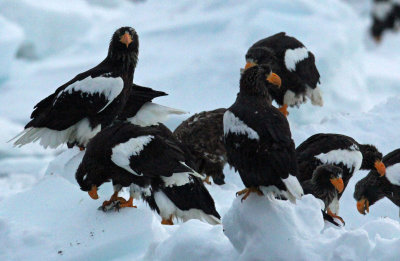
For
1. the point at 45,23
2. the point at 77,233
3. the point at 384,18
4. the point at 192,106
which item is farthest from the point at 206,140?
the point at 384,18

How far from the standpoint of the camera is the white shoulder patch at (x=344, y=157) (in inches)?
194

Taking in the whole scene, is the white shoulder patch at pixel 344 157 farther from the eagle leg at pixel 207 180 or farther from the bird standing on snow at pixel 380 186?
the eagle leg at pixel 207 180

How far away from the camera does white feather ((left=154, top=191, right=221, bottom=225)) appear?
4570 millimetres

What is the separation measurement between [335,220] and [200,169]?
175 centimetres

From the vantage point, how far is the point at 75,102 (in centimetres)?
533

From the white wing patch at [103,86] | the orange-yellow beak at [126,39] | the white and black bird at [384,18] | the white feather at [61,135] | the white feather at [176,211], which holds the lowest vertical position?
the white and black bird at [384,18]

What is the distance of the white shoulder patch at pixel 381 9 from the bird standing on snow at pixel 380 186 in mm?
17090

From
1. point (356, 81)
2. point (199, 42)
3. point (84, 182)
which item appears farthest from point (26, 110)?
point (84, 182)

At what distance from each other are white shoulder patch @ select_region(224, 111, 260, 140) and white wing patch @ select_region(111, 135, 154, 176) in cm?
81

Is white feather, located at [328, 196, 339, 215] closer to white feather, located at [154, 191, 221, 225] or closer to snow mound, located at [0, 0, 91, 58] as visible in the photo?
white feather, located at [154, 191, 221, 225]

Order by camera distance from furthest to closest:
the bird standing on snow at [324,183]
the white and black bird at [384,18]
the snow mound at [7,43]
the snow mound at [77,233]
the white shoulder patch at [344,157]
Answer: the white and black bird at [384,18], the snow mound at [7,43], the white shoulder patch at [344,157], the bird standing on snow at [324,183], the snow mound at [77,233]

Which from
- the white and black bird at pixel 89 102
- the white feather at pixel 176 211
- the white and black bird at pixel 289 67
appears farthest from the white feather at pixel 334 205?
the white and black bird at pixel 289 67

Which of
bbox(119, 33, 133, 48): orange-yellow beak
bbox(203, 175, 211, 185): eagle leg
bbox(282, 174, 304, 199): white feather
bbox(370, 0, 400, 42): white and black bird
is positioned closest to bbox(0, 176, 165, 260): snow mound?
bbox(282, 174, 304, 199): white feather

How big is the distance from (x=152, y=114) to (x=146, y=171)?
1392 millimetres
